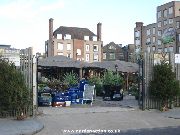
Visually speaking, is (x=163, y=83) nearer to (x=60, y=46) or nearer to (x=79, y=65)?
(x=79, y=65)

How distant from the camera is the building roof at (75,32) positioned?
9938 centimetres

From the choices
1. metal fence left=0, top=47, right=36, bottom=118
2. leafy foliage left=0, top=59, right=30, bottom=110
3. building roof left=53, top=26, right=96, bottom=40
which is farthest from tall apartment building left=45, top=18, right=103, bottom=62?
leafy foliage left=0, top=59, right=30, bottom=110

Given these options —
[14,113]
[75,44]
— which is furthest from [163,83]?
[75,44]

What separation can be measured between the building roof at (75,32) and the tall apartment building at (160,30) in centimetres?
1400

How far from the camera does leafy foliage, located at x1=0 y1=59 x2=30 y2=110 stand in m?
15.1

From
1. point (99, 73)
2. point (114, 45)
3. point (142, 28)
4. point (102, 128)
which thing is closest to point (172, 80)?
point (102, 128)

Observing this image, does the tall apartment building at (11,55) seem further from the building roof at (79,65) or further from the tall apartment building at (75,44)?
the tall apartment building at (75,44)

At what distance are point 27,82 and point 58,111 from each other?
2505 millimetres

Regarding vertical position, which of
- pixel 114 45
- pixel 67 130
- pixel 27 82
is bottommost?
pixel 67 130

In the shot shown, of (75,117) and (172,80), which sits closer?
(75,117)

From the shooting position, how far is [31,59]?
52.9ft

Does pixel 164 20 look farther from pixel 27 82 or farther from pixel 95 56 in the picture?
pixel 27 82

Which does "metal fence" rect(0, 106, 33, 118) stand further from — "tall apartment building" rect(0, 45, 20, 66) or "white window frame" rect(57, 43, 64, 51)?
"white window frame" rect(57, 43, 64, 51)

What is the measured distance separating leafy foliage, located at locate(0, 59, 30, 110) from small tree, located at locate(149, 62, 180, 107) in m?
6.36
